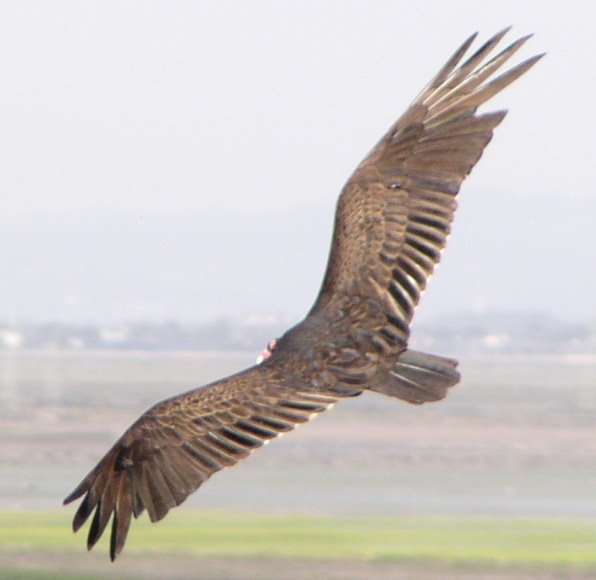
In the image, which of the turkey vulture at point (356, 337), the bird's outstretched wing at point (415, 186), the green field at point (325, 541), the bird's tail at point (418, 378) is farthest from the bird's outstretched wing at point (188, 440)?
the green field at point (325, 541)

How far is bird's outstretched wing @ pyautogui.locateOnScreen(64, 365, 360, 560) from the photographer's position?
668 centimetres

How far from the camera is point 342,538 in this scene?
1210 inches

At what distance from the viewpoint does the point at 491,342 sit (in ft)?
541

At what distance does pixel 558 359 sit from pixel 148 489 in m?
153

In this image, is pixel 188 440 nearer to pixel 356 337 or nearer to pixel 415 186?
pixel 356 337

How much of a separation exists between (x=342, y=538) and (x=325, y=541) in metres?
0.35

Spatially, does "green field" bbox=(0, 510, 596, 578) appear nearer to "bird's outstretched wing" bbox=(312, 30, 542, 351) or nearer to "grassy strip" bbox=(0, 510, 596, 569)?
"grassy strip" bbox=(0, 510, 596, 569)

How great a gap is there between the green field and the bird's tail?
20.7 meters

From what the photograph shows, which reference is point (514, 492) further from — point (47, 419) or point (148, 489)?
point (148, 489)

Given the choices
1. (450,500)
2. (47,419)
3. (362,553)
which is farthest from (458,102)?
(47,419)

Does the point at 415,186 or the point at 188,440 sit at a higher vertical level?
the point at 415,186

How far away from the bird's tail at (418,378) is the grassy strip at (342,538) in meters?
21.4

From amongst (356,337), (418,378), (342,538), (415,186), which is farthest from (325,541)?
(356,337)

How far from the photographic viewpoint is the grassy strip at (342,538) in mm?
29406
